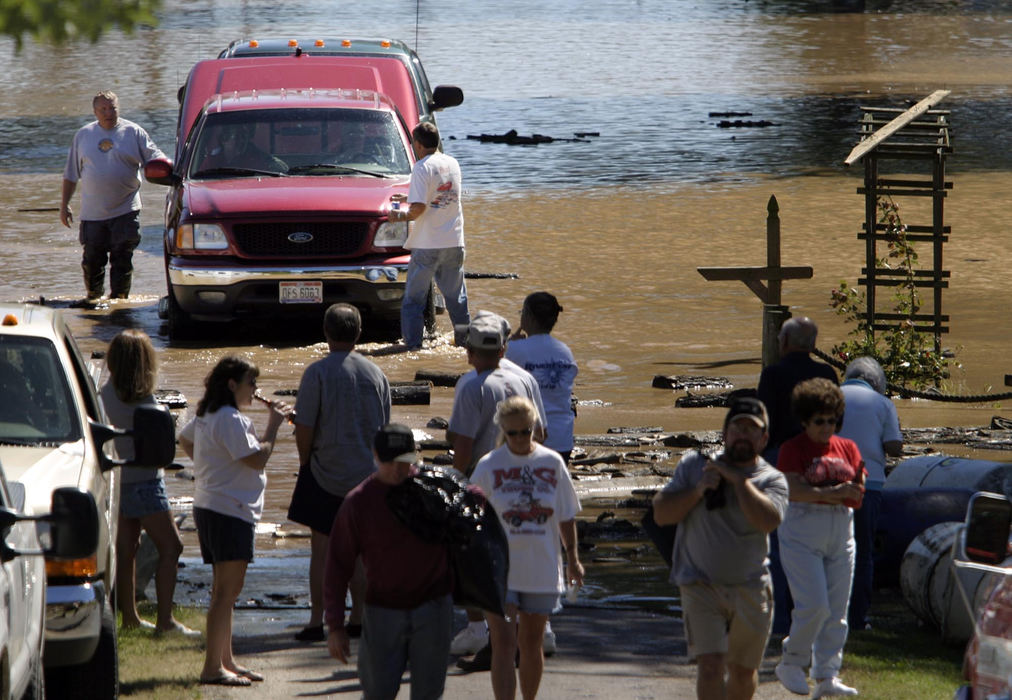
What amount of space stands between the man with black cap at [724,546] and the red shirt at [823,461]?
2.49 ft

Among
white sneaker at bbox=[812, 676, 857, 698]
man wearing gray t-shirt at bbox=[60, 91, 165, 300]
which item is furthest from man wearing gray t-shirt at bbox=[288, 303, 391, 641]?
man wearing gray t-shirt at bbox=[60, 91, 165, 300]

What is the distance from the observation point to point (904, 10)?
205ft

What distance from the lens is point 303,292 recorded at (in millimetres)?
14047

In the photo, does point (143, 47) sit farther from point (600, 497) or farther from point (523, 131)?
point (600, 497)

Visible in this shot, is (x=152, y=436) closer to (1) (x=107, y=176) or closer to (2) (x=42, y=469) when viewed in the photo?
(2) (x=42, y=469)

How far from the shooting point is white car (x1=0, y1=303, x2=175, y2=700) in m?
6.04

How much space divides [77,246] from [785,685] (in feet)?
50.8

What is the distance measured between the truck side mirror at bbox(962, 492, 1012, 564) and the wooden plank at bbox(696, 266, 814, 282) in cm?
934

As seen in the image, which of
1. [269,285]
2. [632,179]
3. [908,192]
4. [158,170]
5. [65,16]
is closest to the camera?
[65,16]

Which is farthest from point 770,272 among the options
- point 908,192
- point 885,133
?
point 908,192

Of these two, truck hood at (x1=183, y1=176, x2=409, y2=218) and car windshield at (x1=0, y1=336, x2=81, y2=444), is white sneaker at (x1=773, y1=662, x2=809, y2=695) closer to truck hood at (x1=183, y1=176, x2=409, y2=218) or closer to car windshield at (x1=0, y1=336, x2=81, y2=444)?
car windshield at (x1=0, y1=336, x2=81, y2=444)

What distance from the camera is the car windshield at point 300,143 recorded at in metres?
15.1

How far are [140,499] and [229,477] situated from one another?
74 centimetres

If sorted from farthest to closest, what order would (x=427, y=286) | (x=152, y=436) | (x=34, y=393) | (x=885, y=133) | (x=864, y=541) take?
1. (x=885, y=133)
2. (x=427, y=286)
3. (x=864, y=541)
4. (x=34, y=393)
5. (x=152, y=436)
